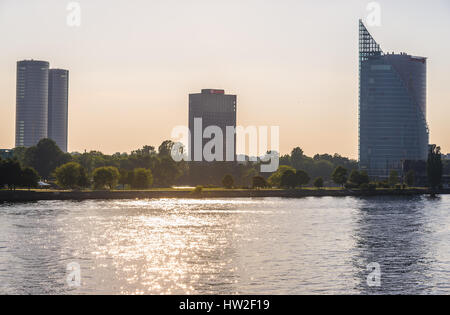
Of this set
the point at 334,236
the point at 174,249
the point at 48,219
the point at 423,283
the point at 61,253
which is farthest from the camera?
the point at 48,219

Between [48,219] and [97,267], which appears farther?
[48,219]

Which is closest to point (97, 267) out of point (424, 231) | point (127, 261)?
point (127, 261)

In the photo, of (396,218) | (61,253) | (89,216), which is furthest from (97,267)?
(396,218)

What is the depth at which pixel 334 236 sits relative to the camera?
4131 inches

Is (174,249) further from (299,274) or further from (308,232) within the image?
(308,232)

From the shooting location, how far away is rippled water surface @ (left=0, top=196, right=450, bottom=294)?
60094 millimetres

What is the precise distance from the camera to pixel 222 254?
8150 centimetres

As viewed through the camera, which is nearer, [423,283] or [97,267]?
[423,283]

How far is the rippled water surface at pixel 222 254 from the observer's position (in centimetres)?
6009

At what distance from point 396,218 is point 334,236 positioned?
46.1 metres

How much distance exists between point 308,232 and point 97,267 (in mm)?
50013

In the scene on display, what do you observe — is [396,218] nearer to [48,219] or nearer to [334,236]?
[334,236]

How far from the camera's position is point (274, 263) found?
73.5 meters
